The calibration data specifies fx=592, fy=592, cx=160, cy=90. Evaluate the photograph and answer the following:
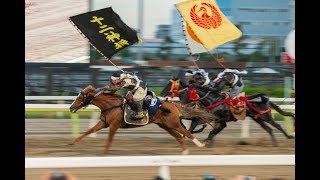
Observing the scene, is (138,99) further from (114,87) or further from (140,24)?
(140,24)

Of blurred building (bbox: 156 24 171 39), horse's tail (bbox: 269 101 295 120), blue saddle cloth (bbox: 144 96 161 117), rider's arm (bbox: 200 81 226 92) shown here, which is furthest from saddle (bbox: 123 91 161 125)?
blurred building (bbox: 156 24 171 39)

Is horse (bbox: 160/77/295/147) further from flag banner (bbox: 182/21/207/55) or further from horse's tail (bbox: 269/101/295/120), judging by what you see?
flag banner (bbox: 182/21/207/55)

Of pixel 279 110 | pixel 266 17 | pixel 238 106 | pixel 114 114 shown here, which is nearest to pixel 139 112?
pixel 114 114

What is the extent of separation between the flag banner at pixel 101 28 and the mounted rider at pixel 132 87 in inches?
16.1

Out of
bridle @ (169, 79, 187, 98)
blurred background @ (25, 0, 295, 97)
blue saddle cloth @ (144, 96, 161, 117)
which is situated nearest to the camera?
blue saddle cloth @ (144, 96, 161, 117)

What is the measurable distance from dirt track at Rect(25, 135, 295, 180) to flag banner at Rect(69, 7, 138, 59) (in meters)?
1.54

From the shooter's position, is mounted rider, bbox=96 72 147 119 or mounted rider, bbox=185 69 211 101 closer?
mounted rider, bbox=96 72 147 119

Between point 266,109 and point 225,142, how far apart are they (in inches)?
37.9

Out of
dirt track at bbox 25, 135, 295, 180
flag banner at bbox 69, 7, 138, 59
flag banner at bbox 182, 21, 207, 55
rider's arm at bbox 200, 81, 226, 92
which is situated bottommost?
dirt track at bbox 25, 135, 295, 180

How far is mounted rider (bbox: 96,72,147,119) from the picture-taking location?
8.41m

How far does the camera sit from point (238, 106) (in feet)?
31.0

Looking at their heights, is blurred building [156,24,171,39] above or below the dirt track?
above

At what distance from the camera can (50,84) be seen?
37.7 feet
